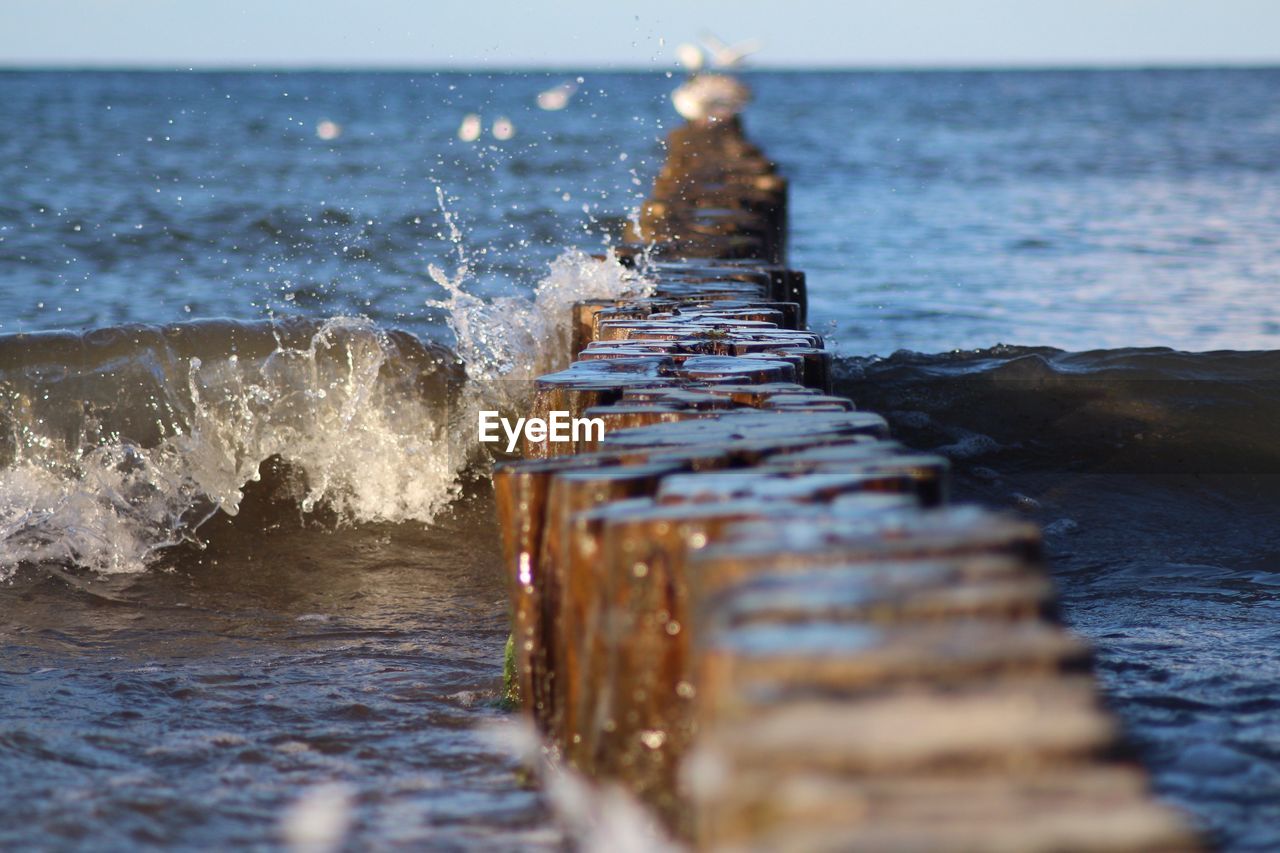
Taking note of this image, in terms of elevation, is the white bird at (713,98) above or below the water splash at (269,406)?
above

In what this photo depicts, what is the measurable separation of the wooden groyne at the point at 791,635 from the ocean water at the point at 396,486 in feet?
1.56

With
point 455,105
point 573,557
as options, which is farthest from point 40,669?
point 455,105

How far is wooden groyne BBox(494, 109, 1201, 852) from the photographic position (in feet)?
4.82

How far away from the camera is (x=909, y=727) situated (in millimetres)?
1489

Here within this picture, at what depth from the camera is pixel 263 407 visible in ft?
21.6

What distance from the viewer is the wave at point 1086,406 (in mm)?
6766

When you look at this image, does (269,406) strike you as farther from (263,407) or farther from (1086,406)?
(1086,406)

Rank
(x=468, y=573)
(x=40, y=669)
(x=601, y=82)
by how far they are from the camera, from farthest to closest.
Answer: (x=601, y=82) < (x=468, y=573) < (x=40, y=669)

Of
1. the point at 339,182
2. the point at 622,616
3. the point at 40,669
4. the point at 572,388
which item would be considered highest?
the point at 339,182

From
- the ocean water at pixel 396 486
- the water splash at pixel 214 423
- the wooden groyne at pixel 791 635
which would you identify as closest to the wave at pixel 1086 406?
the ocean water at pixel 396 486

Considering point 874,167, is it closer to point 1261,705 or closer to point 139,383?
point 139,383

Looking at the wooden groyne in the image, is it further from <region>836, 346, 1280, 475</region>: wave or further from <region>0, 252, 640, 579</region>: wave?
<region>836, 346, 1280, 475</region>: wave

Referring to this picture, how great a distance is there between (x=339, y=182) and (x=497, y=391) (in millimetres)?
18625

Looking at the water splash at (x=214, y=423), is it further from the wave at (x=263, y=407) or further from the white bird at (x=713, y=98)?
the white bird at (x=713, y=98)
